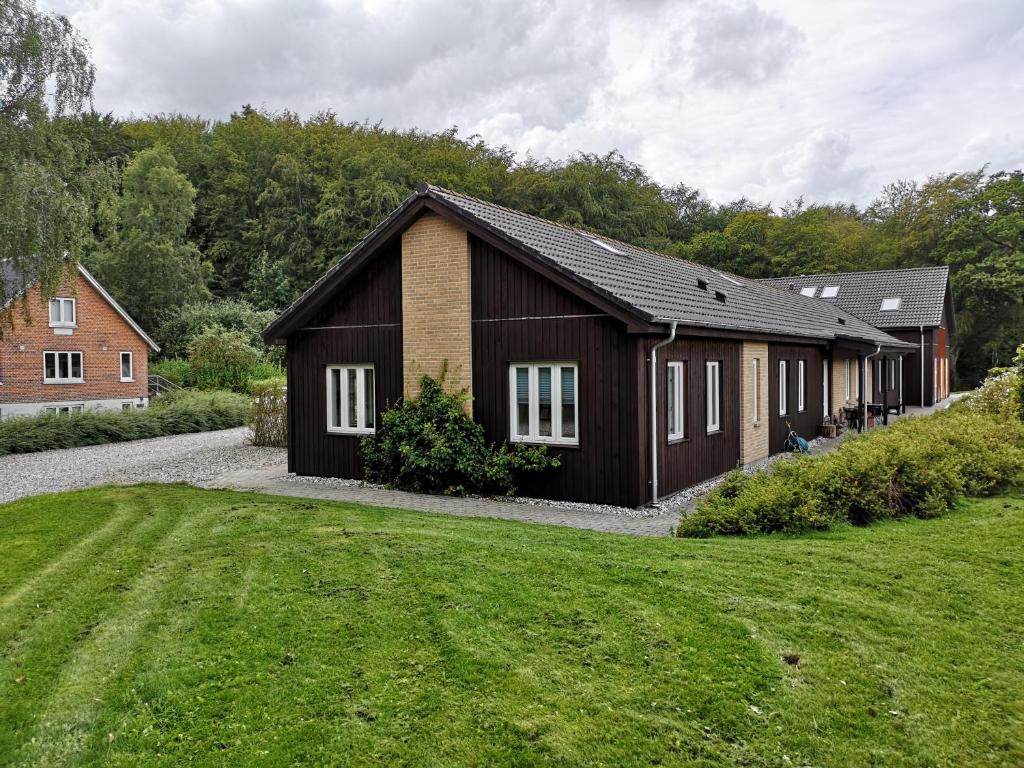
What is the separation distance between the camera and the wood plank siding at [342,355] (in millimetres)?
12266

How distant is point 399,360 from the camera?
12.2 m

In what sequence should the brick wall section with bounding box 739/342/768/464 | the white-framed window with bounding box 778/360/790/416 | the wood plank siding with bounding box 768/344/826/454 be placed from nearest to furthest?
the brick wall section with bounding box 739/342/768/464 → the wood plank siding with bounding box 768/344/826/454 → the white-framed window with bounding box 778/360/790/416

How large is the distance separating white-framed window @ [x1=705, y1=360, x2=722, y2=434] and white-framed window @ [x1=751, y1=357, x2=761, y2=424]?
174cm

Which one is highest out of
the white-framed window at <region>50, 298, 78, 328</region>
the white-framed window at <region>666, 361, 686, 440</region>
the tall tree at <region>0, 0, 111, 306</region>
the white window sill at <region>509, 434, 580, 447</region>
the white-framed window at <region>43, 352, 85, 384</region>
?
the tall tree at <region>0, 0, 111, 306</region>

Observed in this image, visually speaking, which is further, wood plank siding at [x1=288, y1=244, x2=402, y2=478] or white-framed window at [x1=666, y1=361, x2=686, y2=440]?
wood plank siding at [x1=288, y1=244, x2=402, y2=478]

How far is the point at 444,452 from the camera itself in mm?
10844

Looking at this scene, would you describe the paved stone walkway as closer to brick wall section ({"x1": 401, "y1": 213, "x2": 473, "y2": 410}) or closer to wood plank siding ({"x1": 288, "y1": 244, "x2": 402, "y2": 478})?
wood plank siding ({"x1": 288, "y1": 244, "x2": 402, "y2": 478})

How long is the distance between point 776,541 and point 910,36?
1026 centimetres

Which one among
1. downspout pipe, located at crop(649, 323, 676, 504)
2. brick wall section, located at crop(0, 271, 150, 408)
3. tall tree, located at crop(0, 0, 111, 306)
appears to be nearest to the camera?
downspout pipe, located at crop(649, 323, 676, 504)

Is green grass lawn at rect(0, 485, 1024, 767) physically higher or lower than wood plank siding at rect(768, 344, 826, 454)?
lower

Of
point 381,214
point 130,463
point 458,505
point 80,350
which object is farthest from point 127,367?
point 458,505

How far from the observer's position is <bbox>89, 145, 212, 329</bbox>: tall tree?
126 ft

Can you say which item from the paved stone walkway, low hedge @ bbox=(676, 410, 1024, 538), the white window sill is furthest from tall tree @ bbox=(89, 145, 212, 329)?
low hedge @ bbox=(676, 410, 1024, 538)

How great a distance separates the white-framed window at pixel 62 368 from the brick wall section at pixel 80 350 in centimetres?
16
